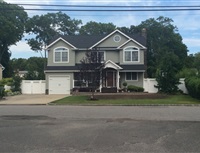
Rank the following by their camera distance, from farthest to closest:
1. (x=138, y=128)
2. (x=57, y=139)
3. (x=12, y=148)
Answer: (x=138, y=128) → (x=57, y=139) → (x=12, y=148)

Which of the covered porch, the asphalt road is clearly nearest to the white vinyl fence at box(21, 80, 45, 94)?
the covered porch

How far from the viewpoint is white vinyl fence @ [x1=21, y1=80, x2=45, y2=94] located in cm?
4000

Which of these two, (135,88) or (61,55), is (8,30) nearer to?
(61,55)

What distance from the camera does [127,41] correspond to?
128 ft

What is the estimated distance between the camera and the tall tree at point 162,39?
264 ft

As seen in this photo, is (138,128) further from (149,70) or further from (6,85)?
(149,70)

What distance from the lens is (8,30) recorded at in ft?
202

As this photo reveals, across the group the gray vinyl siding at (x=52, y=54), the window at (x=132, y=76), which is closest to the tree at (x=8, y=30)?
the gray vinyl siding at (x=52, y=54)

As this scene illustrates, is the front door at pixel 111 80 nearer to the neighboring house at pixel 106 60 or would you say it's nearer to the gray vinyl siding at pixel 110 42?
the neighboring house at pixel 106 60

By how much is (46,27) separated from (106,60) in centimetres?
4232

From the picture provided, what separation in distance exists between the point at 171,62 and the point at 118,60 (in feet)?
24.8

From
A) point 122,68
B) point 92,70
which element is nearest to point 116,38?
point 122,68

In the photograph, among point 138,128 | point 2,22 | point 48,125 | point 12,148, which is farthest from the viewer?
point 2,22

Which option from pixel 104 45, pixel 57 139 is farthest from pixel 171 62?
pixel 57 139
